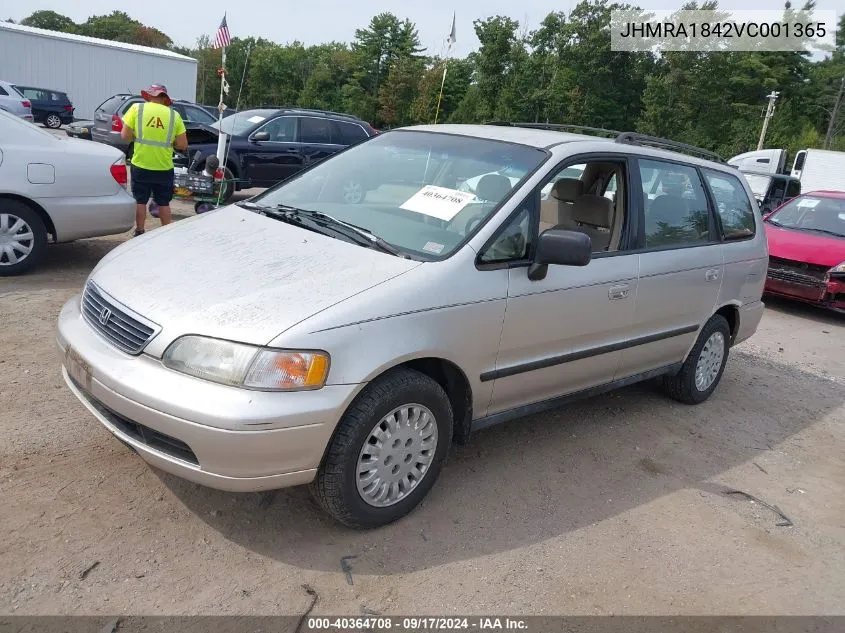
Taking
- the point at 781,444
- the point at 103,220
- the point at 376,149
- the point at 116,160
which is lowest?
the point at 781,444

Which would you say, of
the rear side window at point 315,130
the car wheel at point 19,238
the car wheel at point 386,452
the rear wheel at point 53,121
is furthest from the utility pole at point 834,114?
the car wheel at point 386,452

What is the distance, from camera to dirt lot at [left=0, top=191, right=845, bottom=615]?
9.04ft

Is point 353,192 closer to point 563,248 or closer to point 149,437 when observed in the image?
point 563,248

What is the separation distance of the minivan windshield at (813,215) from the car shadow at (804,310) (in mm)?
1029

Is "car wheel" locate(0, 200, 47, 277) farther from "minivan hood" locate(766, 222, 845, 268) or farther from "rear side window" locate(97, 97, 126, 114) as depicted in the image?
"rear side window" locate(97, 97, 126, 114)

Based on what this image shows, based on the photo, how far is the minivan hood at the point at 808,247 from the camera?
29.2 feet

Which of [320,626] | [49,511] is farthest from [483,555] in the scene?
[49,511]

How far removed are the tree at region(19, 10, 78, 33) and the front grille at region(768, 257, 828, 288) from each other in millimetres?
81078

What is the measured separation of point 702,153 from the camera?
5207mm

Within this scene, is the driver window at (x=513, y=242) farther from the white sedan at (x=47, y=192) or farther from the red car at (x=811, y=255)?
the red car at (x=811, y=255)

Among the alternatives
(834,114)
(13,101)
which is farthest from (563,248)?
(834,114)

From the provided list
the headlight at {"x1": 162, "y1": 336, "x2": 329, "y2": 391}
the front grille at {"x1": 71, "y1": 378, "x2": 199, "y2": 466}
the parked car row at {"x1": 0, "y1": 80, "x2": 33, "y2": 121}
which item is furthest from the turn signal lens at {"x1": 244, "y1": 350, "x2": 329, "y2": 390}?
the parked car row at {"x1": 0, "y1": 80, "x2": 33, "y2": 121}

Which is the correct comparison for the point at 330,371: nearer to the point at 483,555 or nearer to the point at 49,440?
the point at 483,555

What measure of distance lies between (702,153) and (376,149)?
2494 mm
